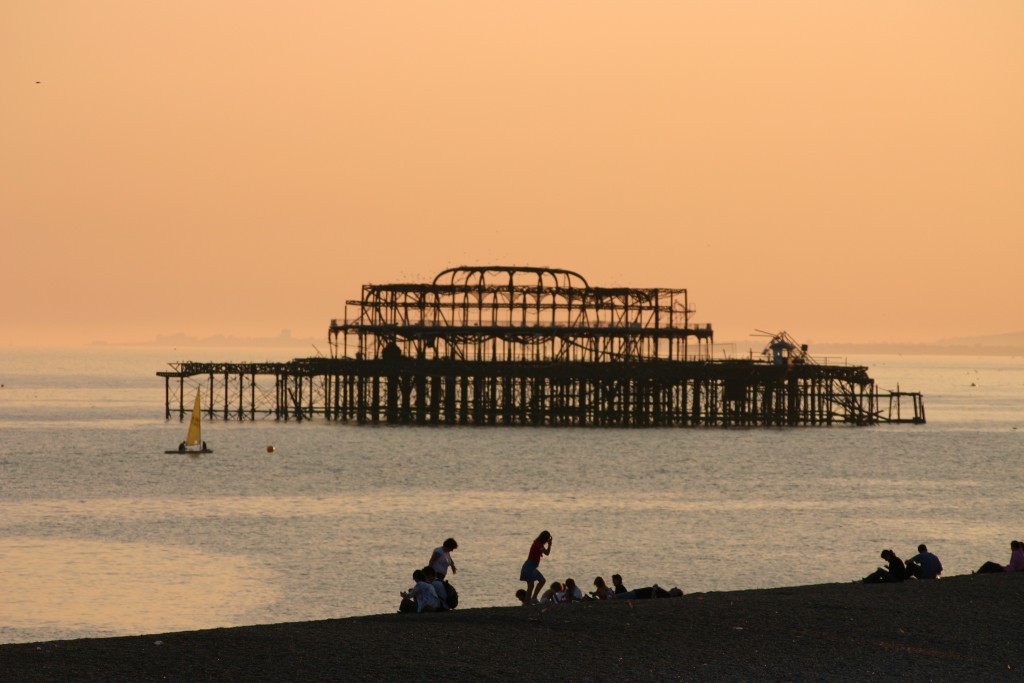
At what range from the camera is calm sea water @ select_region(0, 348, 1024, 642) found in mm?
40812

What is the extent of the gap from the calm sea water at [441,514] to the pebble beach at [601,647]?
14163 millimetres

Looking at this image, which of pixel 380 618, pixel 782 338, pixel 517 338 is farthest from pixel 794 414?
pixel 380 618

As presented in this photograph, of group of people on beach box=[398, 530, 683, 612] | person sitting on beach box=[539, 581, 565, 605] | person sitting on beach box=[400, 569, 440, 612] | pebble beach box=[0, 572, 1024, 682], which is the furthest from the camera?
person sitting on beach box=[539, 581, 565, 605]

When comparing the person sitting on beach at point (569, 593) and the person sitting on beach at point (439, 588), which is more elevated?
the person sitting on beach at point (439, 588)

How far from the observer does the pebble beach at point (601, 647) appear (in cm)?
1972

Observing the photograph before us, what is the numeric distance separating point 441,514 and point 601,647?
124ft

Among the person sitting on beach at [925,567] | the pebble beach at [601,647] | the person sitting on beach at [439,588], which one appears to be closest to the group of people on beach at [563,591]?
the pebble beach at [601,647]

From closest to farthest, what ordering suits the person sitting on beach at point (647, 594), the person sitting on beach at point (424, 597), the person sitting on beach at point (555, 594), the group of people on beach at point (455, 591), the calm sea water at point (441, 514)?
the person sitting on beach at point (424, 597)
the group of people on beach at point (455, 591)
the person sitting on beach at point (647, 594)
the person sitting on beach at point (555, 594)
the calm sea water at point (441, 514)

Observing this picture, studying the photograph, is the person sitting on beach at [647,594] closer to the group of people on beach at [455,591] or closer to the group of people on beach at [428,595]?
the group of people on beach at [455,591]

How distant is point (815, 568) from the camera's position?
4512 cm

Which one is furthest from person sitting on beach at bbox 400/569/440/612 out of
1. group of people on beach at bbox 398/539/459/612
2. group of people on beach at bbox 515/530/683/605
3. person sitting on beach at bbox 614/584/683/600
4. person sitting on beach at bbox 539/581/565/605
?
person sitting on beach at bbox 614/584/683/600

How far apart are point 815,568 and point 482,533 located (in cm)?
1277

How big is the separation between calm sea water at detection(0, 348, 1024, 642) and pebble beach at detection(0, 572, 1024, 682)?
46.5 ft

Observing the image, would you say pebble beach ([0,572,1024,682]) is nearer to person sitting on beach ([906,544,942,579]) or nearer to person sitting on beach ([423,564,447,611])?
person sitting on beach ([423,564,447,611])
